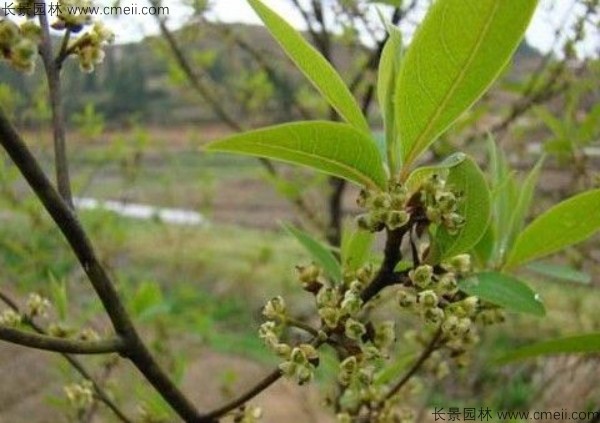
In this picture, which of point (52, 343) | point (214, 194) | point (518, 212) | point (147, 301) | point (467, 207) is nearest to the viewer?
point (52, 343)

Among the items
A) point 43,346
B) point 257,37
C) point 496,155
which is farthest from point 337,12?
point 43,346

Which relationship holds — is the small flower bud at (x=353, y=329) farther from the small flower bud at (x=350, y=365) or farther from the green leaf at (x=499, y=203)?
the green leaf at (x=499, y=203)

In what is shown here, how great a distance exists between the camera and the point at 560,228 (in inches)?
29.4

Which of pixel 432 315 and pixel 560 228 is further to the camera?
pixel 560 228

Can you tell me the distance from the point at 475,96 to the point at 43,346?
0.33 m

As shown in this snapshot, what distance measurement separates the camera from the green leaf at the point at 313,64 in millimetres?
615

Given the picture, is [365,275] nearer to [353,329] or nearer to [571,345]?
[353,329]

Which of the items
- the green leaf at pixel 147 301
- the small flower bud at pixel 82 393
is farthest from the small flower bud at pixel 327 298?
the green leaf at pixel 147 301

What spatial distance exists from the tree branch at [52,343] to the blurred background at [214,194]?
0.50ft

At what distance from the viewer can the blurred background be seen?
170cm

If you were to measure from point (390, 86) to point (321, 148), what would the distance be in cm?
15

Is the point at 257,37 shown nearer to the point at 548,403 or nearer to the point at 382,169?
the point at 548,403

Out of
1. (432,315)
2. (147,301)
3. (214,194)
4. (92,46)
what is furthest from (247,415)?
(214,194)

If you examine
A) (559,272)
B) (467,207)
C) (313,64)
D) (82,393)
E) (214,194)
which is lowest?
(214,194)
